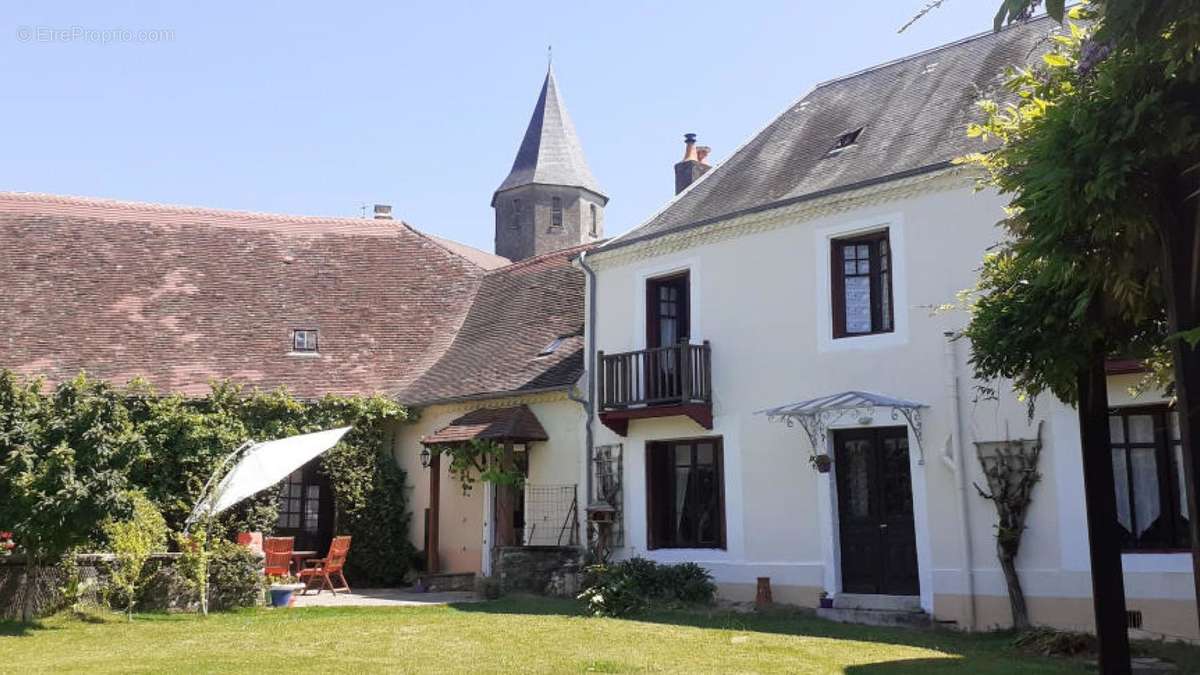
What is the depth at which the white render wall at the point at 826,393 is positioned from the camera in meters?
11.8

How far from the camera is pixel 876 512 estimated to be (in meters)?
13.4

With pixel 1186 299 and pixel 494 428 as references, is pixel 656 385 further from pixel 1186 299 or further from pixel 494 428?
pixel 1186 299

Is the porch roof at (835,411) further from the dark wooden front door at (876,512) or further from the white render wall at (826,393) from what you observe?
the dark wooden front door at (876,512)

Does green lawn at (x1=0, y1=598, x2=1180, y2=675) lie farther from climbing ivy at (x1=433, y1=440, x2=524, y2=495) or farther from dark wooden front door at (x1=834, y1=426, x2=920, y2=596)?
climbing ivy at (x1=433, y1=440, x2=524, y2=495)

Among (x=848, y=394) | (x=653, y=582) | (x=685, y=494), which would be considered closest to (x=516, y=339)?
(x=685, y=494)

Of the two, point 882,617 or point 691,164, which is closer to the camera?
point 882,617

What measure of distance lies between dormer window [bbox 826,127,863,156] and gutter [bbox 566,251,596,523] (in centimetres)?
418

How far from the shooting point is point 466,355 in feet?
66.4

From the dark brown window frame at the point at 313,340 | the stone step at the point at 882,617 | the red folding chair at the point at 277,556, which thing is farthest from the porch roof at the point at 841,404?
the dark brown window frame at the point at 313,340

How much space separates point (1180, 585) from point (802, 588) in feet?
14.6

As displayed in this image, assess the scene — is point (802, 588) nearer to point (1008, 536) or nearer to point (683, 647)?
point (1008, 536)

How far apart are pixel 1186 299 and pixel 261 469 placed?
41.6 ft

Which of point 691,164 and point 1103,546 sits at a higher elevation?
point 691,164

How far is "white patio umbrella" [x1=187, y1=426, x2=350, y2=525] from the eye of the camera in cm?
1477
